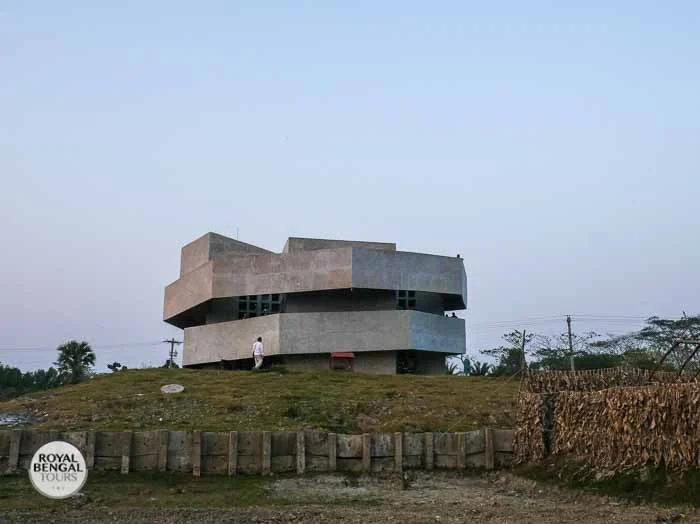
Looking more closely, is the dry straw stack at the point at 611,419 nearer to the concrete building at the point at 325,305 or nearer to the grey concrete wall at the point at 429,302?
the concrete building at the point at 325,305

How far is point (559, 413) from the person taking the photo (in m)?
18.2

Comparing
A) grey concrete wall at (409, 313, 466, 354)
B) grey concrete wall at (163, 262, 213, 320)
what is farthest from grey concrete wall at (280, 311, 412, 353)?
grey concrete wall at (163, 262, 213, 320)

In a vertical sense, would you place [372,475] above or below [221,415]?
below

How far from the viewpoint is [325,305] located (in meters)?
38.5

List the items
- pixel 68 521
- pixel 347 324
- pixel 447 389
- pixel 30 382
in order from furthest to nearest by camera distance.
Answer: pixel 30 382 → pixel 347 324 → pixel 447 389 → pixel 68 521

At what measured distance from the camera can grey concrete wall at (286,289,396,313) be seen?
125 feet

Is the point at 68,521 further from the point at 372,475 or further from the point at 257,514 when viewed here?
the point at 372,475

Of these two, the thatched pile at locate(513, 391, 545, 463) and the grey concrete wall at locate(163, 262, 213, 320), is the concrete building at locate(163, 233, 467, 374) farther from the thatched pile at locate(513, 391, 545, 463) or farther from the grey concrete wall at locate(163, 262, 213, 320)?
the thatched pile at locate(513, 391, 545, 463)

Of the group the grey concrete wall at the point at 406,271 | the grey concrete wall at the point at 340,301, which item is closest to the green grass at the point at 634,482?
the grey concrete wall at the point at 406,271

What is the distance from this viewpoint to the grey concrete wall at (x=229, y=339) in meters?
36.4

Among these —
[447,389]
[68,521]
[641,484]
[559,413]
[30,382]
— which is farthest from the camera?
[30,382]

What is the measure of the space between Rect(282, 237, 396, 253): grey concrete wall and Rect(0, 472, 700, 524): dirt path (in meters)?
22.3

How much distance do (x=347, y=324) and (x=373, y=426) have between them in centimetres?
1402

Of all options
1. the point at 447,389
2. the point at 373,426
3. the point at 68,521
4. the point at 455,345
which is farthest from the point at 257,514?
the point at 455,345
